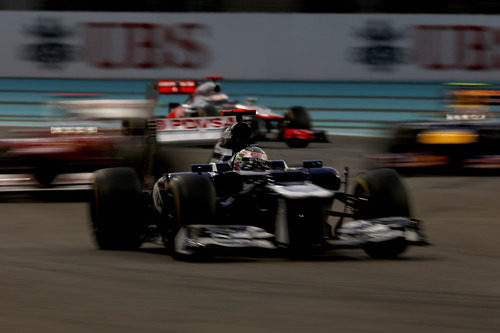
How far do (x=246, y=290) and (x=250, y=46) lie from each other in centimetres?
1832

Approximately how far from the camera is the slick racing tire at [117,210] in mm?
8531

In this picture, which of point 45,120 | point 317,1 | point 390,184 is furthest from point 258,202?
point 317,1

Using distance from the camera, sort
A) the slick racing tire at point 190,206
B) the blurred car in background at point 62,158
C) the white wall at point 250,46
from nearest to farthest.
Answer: the slick racing tire at point 190,206, the blurred car in background at point 62,158, the white wall at point 250,46

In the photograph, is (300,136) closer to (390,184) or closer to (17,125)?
(17,125)

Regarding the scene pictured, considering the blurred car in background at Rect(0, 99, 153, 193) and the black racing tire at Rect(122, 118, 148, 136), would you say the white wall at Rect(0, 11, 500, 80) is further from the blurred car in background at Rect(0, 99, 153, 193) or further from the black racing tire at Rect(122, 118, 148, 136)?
the blurred car in background at Rect(0, 99, 153, 193)

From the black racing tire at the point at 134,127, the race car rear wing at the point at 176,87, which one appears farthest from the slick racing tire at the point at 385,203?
the race car rear wing at the point at 176,87

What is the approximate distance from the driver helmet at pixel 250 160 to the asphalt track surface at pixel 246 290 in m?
1.03

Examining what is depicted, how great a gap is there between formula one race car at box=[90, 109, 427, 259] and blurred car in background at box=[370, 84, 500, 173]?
6481mm

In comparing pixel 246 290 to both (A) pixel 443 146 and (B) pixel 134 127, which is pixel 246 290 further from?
(A) pixel 443 146

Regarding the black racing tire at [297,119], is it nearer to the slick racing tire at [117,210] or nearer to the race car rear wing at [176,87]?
the race car rear wing at [176,87]

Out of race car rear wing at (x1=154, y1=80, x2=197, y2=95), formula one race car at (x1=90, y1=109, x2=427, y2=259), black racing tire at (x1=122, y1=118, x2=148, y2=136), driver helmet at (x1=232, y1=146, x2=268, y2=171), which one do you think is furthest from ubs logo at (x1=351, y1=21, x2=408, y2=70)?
driver helmet at (x1=232, y1=146, x2=268, y2=171)

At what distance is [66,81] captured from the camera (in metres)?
24.8

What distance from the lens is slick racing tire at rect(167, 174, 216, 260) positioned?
770cm

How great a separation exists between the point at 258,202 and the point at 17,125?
1732cm
